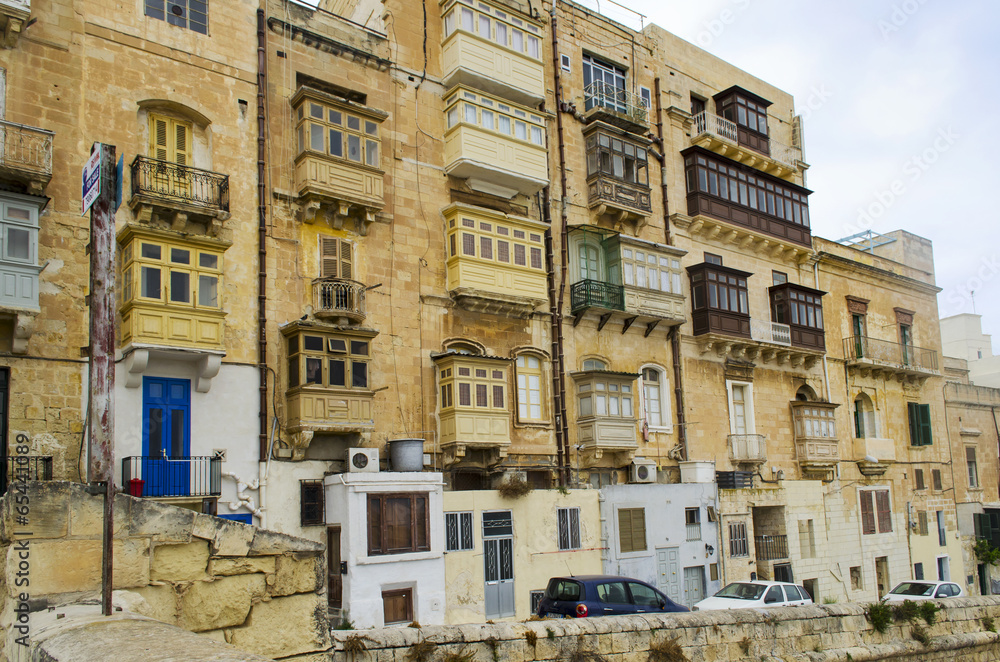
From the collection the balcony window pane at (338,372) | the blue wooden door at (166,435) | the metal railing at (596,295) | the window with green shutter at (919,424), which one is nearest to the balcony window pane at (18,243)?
the blue wooden door at (166,435)

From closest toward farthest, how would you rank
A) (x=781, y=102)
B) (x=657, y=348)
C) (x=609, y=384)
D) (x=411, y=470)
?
(x=411, y=470), (x=609, y=384), (x=657, y=348), (x=781, y=102)

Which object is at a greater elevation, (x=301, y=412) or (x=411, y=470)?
(x=301, y=412)

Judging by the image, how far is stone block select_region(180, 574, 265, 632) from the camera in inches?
344

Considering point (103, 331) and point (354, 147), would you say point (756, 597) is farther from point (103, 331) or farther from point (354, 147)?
point (103, 331)

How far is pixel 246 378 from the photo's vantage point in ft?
61.7

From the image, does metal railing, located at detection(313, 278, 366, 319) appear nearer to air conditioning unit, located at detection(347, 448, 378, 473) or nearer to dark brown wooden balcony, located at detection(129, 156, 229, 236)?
dark brown wooden balcony, located at detection(129, 156, 229, 236)

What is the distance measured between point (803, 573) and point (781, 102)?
19.0 metres

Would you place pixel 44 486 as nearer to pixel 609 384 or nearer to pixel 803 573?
pixel 609 384

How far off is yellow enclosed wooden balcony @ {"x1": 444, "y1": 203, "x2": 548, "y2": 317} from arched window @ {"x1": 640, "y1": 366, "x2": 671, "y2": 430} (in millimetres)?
5038

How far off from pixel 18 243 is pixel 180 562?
973 cm

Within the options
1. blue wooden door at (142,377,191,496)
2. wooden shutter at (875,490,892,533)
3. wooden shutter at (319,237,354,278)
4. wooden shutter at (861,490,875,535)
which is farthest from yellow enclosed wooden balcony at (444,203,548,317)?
wooden shutter at (875,490,892,533)

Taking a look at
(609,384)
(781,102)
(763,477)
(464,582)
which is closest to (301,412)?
(464,582)

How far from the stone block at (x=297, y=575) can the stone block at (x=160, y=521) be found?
1.02m

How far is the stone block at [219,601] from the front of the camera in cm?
873
